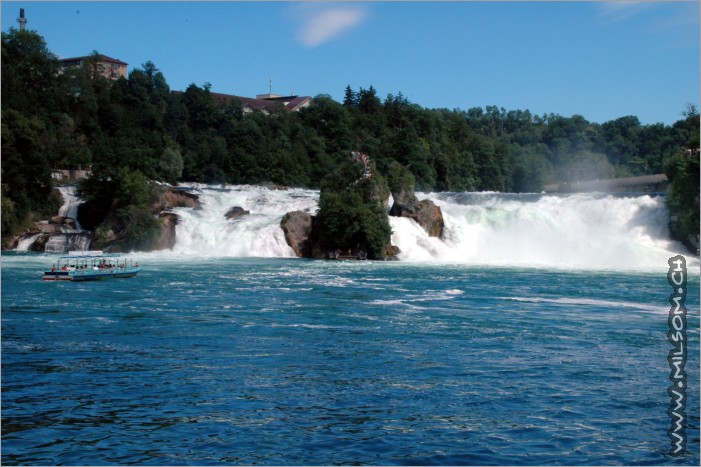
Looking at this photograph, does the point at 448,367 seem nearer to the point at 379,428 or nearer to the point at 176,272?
the point at 379,428

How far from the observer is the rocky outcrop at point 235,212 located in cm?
4012

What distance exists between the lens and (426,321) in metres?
19.0

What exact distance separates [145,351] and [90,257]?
1972 cm

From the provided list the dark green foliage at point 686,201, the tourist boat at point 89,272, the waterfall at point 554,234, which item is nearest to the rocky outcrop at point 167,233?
the tourist boat at point 89,272

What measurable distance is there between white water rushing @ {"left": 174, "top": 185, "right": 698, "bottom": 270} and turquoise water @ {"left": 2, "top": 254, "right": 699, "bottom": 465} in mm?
12790

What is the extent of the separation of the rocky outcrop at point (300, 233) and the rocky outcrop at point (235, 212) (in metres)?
3.12

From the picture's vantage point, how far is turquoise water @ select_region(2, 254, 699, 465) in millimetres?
9773

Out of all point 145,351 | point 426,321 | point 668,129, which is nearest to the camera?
point 145,351

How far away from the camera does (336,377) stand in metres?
13.2

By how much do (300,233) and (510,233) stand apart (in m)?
10.1

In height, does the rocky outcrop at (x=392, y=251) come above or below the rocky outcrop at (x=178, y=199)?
below

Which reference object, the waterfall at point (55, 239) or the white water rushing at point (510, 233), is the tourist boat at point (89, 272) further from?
the waterfall at point (55, 239)

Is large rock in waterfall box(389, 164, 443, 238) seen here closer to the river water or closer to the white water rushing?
the white water rushing

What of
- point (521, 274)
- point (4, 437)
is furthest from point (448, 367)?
point (521, 274)
